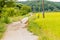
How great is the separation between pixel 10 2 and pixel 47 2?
1822 cm

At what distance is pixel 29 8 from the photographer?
31594 millimetres

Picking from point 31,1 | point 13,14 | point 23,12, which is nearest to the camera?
point 13,14

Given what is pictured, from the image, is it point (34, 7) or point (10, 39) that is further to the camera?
point (34, 7)

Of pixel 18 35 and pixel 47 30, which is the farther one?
pixel 47 30

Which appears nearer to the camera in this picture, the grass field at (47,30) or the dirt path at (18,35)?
the grass field at (47,30)

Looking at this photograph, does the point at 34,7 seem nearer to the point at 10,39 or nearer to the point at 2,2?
the point at 2,2

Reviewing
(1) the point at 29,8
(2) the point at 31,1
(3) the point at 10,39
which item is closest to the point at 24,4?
(1) the point at 29,8

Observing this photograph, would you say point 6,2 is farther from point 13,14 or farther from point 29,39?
point 13,14

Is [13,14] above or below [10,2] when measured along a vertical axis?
below

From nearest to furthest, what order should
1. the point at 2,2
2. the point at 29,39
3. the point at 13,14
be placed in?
the point at 29,39 → the point at 2,2 → the point at 13,14

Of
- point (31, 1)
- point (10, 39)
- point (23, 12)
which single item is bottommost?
point (23, 12)

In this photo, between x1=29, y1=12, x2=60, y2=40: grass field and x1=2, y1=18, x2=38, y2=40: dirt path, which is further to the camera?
x1=2, y1=18, x2=38, y2=40: dirt path

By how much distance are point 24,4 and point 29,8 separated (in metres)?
0.97

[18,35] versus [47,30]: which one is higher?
[18,35]
